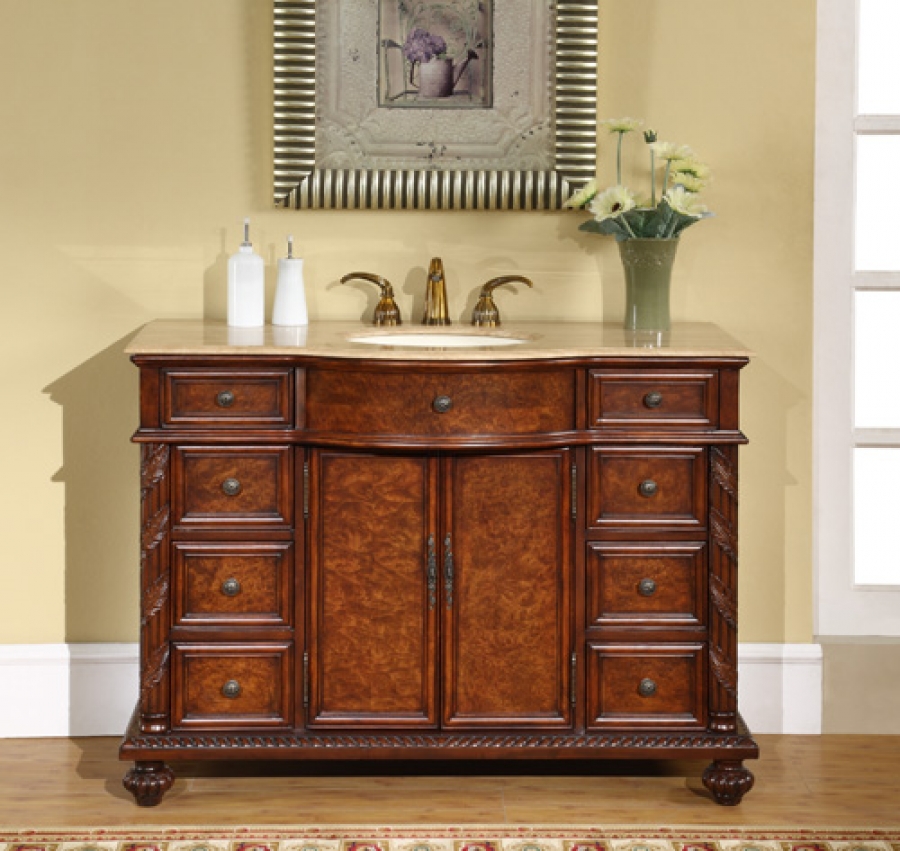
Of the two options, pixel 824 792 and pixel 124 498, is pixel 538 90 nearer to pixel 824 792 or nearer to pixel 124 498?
pixel 124 498

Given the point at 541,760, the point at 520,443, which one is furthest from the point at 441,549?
the point at 541,760

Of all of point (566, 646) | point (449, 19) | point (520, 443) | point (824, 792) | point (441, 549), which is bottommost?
point (824, 792)

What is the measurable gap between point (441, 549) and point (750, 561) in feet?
2.79

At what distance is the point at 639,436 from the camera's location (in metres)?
2.97

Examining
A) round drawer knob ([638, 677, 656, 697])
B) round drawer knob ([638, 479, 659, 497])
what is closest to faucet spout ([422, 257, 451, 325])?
round drawer knob ([638, 479, 659, 497])

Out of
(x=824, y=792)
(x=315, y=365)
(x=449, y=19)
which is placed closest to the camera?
(x=315, y=365)

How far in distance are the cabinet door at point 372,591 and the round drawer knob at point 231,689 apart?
14cm

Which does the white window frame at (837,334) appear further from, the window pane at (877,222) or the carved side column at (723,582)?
the carved side column at (723,582)

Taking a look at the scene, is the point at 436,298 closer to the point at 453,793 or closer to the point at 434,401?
the point at 434,401

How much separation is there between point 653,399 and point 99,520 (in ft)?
4.14

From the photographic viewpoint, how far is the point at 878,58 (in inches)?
137

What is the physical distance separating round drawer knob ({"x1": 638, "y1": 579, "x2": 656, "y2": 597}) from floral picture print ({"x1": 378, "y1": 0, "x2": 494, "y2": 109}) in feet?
3.49

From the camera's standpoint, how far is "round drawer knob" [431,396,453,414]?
291cm

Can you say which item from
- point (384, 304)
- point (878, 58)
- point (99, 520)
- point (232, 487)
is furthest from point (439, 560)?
point (878, 58)
